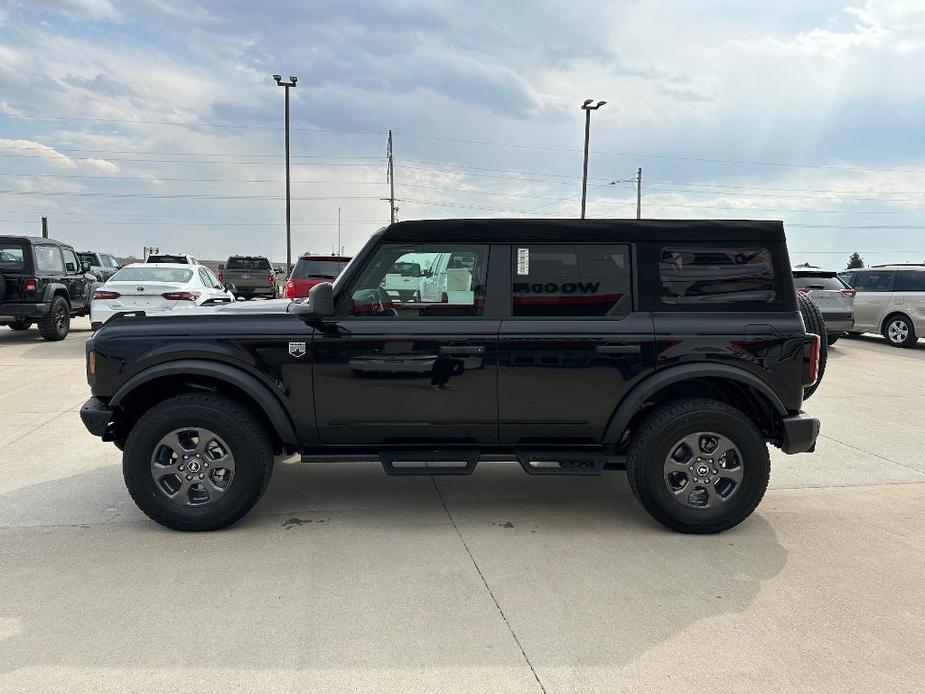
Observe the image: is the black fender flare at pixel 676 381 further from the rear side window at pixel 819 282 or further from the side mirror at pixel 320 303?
the rear side window at pixel 819 282

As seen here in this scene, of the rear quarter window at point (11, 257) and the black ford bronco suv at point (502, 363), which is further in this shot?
the rear quarter window at point (11, 257)

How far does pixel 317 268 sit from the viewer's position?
1195 centimetres

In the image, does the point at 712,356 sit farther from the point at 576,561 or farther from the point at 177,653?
the point at 177,653

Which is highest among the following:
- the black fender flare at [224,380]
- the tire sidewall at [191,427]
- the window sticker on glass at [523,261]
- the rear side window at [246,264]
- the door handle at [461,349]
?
the rear side window at [246,264]

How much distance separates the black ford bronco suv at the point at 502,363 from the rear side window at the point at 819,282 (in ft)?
33.1

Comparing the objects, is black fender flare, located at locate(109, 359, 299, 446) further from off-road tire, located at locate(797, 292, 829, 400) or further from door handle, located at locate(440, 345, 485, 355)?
off-road tire, located at locate(797, 292, 829, 400)

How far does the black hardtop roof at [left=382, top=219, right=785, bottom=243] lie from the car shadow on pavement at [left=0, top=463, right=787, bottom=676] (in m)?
1.76

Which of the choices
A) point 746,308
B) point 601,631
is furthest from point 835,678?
point 746,308

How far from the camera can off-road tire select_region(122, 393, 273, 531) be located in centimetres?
367

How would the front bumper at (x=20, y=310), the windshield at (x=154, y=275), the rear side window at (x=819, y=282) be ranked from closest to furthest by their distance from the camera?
the windshield at (x=154, y=275), the front bumper at (x=20, y=310), the rear side window at (x=819, y=282)

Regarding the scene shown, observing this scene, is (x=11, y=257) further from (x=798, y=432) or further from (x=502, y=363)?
(x=798, y=432)

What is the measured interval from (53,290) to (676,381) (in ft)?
41.0

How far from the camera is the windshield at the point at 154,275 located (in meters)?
11.1

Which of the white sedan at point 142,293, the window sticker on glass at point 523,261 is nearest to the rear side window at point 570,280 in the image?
the window sticker on glass at point 523,261
